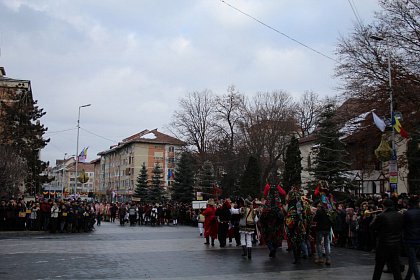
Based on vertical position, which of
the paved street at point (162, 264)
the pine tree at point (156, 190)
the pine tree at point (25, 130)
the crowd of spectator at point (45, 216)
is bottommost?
the paved street at point (162, 264)

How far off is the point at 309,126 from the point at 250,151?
15.5m

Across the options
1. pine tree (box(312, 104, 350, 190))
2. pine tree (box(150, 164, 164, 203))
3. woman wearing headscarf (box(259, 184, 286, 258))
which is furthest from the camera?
pine tree (box(150, 164, 164, 203))

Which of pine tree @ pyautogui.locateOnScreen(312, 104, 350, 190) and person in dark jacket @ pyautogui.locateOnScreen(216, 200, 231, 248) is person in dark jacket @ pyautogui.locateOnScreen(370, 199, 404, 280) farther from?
pine tree @ pyautogui.locateOnScreen(312, 104, 350, 190)

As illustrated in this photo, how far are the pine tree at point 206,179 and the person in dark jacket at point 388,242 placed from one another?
144ft

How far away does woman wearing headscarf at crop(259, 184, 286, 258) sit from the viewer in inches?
609

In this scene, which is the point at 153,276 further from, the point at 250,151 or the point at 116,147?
the point at 116,147

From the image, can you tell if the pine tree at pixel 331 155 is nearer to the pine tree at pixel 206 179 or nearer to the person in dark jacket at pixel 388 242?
the pine tree at pixel 206 179

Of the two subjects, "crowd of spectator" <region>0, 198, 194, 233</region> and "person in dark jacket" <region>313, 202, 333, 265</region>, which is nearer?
"person in dark jacket" <region>313, 202, 333, 265</region>

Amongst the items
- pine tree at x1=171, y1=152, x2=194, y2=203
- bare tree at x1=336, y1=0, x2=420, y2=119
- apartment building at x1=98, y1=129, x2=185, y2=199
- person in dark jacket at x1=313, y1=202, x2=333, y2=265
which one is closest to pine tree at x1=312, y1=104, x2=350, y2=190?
bare tree at x1=336, y1=0, x2=420, y2=119

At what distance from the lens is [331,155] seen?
114ft

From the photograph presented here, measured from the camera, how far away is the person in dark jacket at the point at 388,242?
9.35m

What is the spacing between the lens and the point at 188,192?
5609 cm

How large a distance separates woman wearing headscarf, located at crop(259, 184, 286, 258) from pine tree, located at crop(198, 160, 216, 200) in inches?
1485

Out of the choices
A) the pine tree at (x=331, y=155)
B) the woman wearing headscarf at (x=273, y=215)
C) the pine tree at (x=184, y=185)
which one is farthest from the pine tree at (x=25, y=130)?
Answer: the woman wearing headscarf at (x=273, y=215)
